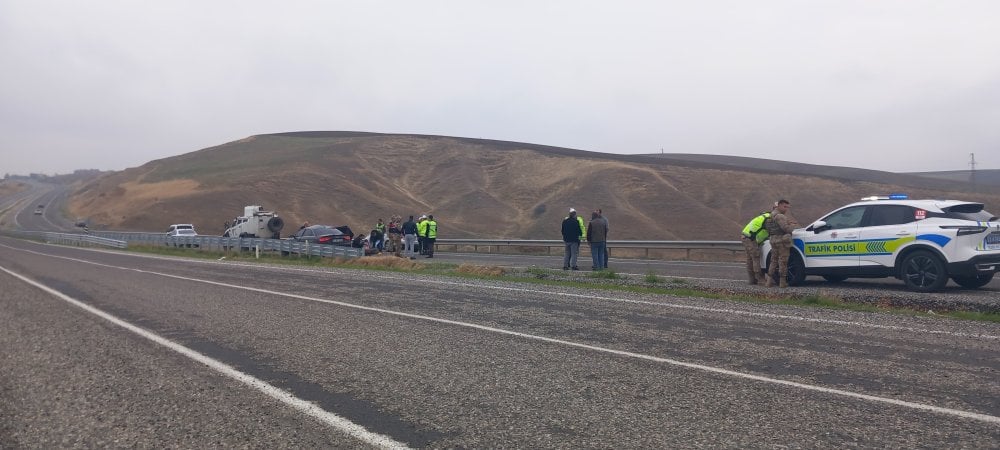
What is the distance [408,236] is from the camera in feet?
92.8

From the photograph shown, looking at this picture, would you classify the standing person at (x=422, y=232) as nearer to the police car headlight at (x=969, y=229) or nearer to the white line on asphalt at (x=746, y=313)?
the white line on asphalt at (x=746, y=313)

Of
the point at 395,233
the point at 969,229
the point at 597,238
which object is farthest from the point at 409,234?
the point at 969,229

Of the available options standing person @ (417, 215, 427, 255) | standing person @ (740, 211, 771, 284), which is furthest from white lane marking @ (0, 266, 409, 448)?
standing person @ (417, 215, 427, 255)

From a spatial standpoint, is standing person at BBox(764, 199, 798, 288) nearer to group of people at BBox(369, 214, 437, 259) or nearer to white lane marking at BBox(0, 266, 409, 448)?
white lane marking at BBox(0, 266, 409, 448)

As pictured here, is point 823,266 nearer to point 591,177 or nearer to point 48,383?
point 48,383

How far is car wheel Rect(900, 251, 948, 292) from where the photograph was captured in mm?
12203

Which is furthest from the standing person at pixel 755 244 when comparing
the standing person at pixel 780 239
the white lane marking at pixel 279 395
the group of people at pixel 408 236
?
the group of people at pixel 408 236

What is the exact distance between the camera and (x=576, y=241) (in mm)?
20766

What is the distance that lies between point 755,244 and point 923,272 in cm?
305

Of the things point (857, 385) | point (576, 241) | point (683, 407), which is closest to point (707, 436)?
point (683, 407)

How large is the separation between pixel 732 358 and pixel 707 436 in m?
2.67

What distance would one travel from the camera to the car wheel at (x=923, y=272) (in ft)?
40.0

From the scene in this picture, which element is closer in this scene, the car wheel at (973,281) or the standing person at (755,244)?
the car wheel at (973,281)

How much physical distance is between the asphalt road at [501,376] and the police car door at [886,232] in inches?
110
